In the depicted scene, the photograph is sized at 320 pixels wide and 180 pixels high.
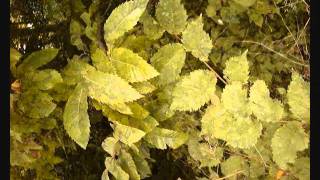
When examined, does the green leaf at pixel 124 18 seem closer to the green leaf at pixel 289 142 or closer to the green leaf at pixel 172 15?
the green leaf at pixel 172 15

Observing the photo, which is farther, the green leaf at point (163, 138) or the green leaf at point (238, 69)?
the green leaf at point (163, 138)

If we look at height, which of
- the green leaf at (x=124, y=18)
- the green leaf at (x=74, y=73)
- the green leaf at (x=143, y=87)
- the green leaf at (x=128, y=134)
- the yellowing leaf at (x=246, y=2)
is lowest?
the green leaf at (x=128, y=134)

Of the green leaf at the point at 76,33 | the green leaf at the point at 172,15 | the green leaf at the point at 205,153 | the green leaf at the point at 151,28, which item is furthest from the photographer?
the green leaf at the point at 205,153

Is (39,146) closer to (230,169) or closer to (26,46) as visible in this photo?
(26,46)

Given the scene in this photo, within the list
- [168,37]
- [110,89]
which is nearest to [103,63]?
[110,89]

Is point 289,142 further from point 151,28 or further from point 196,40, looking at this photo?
point 151,28

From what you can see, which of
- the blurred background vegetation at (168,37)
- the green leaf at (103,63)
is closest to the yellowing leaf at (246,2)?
the blurred background vegetation at (168,37)
